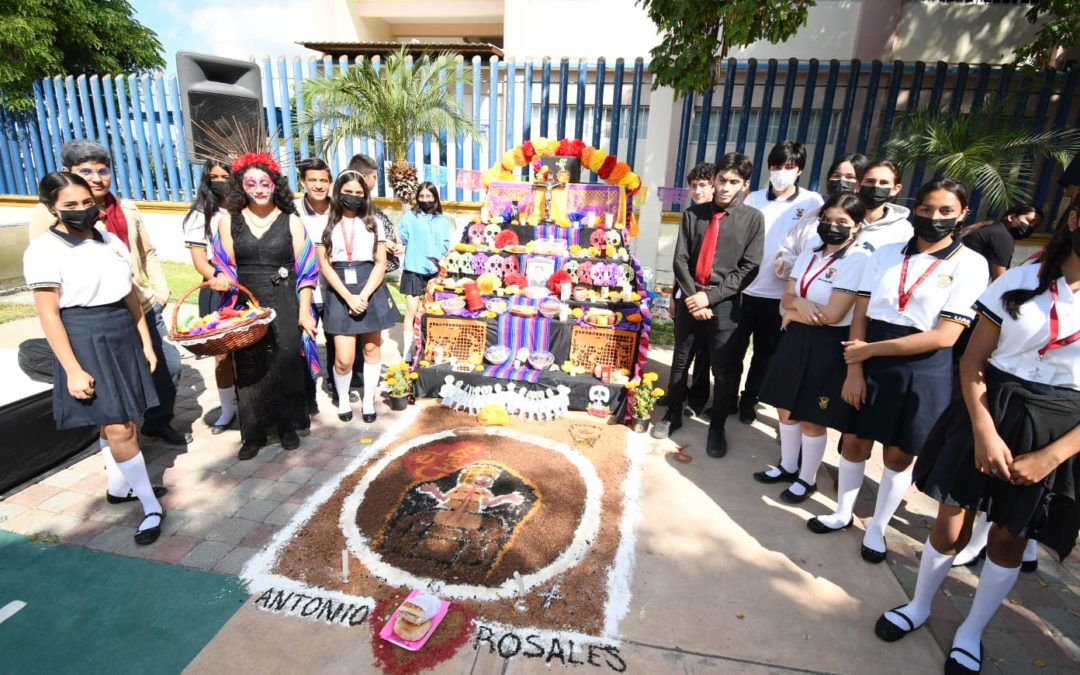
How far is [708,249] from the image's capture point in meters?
4.14

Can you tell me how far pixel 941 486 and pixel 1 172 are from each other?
691 inches

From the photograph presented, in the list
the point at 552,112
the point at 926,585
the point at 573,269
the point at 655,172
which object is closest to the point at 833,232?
the point at 926,585

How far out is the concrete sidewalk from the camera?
2396 mm

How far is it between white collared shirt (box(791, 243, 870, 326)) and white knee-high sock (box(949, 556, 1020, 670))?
4.59ft

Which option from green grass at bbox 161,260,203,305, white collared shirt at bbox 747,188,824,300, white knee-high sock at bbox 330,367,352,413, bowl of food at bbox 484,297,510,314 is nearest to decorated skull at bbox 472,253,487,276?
bowl of food at bbox 484,297,510,314

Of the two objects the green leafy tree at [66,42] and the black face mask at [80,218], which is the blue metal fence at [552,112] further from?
the black face mask at [80,218]

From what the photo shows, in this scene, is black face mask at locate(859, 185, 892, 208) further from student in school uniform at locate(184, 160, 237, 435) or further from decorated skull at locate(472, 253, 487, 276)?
student in school uniform at locate(184, 160, 237, 435)

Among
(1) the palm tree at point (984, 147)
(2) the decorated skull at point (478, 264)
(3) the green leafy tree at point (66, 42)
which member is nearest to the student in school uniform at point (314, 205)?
(2) the decorated skull at point (478, 264)

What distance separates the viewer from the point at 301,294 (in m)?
4.02

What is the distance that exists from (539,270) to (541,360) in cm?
122

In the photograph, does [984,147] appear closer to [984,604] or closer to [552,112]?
[984,604]

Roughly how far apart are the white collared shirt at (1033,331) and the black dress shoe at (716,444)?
2.25m

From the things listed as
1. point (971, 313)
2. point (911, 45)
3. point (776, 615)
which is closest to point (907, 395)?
point (971, 313)

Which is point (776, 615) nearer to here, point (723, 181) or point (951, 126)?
point (723, 181)
